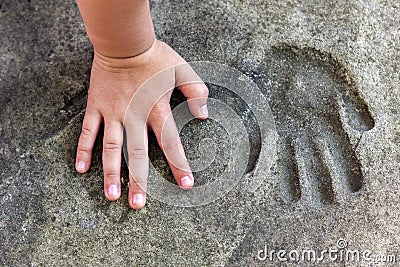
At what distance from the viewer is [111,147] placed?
1006 mm

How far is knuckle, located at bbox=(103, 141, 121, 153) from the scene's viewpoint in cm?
100

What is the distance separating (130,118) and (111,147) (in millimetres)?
65

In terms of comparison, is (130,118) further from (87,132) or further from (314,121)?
(314,121)

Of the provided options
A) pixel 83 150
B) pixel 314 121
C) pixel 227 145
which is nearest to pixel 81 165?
pixel 83 150

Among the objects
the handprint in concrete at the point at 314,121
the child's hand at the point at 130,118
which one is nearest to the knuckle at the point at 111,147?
the child's hand at the point at 130,118

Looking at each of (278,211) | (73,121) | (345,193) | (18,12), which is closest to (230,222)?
(278,211)

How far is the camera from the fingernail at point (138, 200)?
0.97 metres

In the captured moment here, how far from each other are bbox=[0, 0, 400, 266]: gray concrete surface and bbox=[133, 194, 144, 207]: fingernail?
17 millimetres

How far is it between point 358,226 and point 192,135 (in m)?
0.34

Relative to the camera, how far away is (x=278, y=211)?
0.98 meters

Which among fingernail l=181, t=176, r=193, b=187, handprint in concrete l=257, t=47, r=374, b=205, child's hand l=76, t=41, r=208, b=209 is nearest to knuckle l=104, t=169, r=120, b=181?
child's hand l=76, t=41, r=208, b=209

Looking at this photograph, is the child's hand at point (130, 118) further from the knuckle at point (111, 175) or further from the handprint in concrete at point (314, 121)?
the handprint in concrete at point (314, 121)

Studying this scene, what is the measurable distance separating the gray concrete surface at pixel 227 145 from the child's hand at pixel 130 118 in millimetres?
28

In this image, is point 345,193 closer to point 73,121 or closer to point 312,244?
point 312,244
